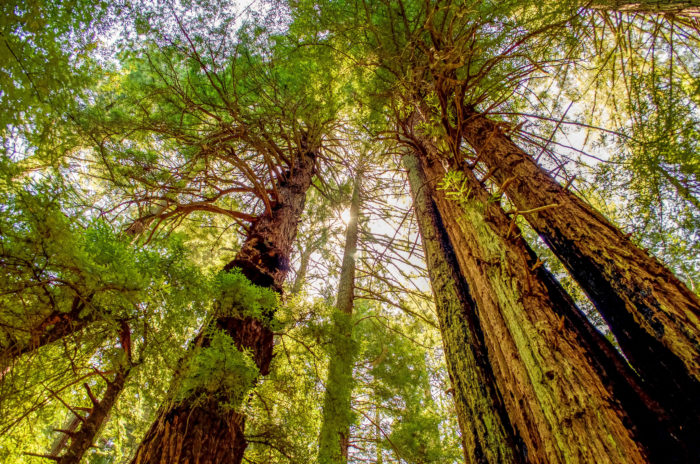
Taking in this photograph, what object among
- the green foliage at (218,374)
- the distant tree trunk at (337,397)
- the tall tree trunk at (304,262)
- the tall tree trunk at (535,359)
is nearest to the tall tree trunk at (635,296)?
the tall tree trunk at (535,359)

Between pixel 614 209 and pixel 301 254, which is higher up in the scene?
pixel 301 254

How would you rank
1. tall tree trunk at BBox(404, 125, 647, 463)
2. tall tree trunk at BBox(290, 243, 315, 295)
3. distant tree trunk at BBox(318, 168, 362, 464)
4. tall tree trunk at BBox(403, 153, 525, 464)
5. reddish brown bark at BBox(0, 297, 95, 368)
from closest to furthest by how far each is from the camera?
tall tree trunk at BBox(404, 125, 647, 463), reddish brown bark at BBox(0, 297, 95, 368), tall tree trunk at BBox(403, 153, 525, 464), distant tree trunk at BBox(318, 168, 362, 464), tall tree trunk at BBox(290, 243, 315, 295)

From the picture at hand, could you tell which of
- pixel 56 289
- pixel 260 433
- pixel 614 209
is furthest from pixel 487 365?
pixel 614 209

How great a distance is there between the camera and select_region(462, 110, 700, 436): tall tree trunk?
1.41 meters

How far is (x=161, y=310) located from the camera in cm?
166

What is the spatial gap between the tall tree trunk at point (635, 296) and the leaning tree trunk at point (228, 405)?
2.31 metres

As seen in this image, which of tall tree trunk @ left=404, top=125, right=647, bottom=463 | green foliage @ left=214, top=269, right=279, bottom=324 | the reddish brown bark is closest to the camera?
tall tree trunk @ left=404, top=125, right=647, bottom=463

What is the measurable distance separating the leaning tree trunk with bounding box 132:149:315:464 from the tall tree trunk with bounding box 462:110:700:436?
7.58ft

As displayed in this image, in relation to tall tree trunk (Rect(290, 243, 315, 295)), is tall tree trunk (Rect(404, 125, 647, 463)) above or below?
below

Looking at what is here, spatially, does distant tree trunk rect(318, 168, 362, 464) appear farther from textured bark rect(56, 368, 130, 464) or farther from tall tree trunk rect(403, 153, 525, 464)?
textured bark rect(56, 368, 130, 464)

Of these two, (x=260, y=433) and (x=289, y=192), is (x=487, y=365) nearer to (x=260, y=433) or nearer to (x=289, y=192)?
(x=260, y=433)

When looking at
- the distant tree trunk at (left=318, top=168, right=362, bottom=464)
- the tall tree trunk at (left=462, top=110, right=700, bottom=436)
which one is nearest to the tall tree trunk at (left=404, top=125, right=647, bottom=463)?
the tall tree trunk at (left=462, top=110, right=700, bottom=436)

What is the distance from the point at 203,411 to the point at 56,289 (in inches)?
48.5

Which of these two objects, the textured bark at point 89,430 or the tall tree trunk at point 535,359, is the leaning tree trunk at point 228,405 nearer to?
the textured bark at point 89,430
